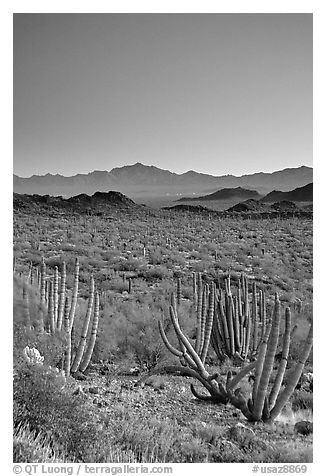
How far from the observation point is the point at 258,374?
439cm

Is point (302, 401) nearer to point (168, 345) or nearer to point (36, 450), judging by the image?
point (168, 345)

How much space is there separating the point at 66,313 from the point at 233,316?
1479 millimetres

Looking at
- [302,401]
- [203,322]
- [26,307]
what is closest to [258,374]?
[302,401]

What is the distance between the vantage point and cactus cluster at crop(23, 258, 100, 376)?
191 inches

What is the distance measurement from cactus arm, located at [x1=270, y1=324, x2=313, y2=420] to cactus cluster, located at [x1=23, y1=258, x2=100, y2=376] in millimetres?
1558

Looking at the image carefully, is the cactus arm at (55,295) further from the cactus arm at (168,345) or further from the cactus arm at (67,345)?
the cactus arm at (168,345)

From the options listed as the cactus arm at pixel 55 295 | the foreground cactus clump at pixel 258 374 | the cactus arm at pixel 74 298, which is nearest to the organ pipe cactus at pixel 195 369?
the foreground cactus clump at pixel 258 374

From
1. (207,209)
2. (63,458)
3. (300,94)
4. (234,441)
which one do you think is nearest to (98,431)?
(63,458)

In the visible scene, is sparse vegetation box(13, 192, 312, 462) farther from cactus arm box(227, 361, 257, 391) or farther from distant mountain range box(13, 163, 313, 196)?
distant mountain range box(13, 163, 313, 196)

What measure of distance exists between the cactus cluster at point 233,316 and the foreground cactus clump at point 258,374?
0.12 m

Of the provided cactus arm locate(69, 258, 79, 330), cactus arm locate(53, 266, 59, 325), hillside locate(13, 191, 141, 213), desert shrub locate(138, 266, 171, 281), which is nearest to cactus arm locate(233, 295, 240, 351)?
desert shrub locate(138, 266, 171, 281)

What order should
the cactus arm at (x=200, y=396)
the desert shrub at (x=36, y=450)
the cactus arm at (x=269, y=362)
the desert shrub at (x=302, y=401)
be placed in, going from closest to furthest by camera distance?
the desert shrub at (x=36, y=450) < the cactus arm at (x=269, y=362) < the desert shrub at (x=302, y=401) < the cactus arm at (x=200, y=396)

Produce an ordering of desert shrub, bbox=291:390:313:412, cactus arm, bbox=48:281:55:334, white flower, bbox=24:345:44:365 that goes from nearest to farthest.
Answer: white flower, bbox=24:345:44:365, desert shrub, bbox=291:390:313:412, cactus arm, bbox=48:281:55:334

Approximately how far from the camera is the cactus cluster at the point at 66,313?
4855 mm
